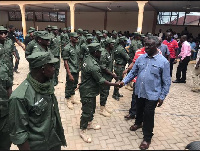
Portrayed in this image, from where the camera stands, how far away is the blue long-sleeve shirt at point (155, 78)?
3.37 metres

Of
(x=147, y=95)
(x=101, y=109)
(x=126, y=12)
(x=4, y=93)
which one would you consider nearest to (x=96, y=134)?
(x=101, y=109)

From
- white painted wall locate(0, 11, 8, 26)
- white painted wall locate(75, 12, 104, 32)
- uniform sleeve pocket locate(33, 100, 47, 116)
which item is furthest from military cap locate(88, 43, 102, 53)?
white painted wall locate(0, 11, 8, 26)

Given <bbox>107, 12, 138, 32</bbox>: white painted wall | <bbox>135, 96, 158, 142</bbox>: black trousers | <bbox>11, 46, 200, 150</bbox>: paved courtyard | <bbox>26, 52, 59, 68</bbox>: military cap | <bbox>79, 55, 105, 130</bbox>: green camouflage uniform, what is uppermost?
<bbox>107, 12, 138, 32</bbox>: white painted wall

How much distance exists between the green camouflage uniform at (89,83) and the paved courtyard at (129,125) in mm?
485

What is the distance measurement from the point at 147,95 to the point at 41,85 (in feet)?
7.22

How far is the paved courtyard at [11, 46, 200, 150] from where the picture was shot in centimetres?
371

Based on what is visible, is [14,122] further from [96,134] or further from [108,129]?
[108,129]

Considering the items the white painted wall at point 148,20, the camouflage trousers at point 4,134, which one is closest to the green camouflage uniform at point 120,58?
the camouflage trousers at point 4,134

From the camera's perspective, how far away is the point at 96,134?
4.04 m

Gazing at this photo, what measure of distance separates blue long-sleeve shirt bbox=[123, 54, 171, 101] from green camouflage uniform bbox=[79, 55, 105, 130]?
0.82 meters

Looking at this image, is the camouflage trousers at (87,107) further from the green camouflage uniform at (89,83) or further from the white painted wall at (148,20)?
the white painted wall at (148,20)

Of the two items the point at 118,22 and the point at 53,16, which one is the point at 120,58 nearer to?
the point at 118,22

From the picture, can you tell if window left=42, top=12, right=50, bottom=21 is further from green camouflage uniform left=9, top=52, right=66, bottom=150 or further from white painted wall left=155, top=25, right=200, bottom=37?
green camouflage uniform left=9, top=52, right=66, bottom=150

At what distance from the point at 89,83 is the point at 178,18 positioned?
690 inches
